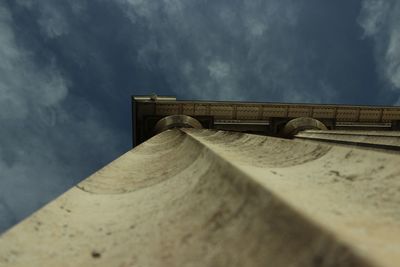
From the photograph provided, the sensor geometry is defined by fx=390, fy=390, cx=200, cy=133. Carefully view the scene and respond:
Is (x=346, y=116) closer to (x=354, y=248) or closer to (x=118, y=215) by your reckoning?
(x=118, y=215)

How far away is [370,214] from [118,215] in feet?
6.25

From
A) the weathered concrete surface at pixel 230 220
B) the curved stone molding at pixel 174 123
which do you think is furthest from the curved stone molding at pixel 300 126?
the weathered concrete surface at pixel 230 220

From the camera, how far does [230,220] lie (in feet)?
7.98

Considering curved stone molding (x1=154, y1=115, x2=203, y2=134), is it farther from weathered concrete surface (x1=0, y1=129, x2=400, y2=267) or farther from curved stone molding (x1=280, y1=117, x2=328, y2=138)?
weathered concrete surface (x1=0, y1=129, x2=400, y2=267)

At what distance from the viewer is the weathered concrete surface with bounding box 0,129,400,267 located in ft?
5.84

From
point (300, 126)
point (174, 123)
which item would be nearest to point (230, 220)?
point (174, 123)

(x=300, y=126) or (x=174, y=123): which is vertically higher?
(x=174, y=123)

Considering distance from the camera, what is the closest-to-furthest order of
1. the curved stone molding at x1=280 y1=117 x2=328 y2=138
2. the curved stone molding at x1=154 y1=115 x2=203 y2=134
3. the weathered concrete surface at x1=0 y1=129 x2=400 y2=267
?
the weathered concrete surface at x1=0 y1=129 x2=400 y2=267, the curved stone molding at x1=154 y1=115 x2=203 y2=134, the curved stone molding at x1=280 y1=117 x2=328 y2=138

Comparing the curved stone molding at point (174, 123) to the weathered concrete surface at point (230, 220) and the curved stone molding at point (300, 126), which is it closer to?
the curved stone molding at point (300, 126)

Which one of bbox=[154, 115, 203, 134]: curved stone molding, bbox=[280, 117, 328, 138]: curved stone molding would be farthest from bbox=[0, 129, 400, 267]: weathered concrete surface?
bbox=[280, 117, 328, 138]: curved stone molding

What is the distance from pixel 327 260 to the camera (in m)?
1.56

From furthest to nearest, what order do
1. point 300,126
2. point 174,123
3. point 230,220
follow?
point 300,126
point 174,123
point 230,220

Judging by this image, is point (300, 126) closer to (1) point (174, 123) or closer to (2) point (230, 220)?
(1) point (174, 123)

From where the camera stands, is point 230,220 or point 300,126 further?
point 300,126
